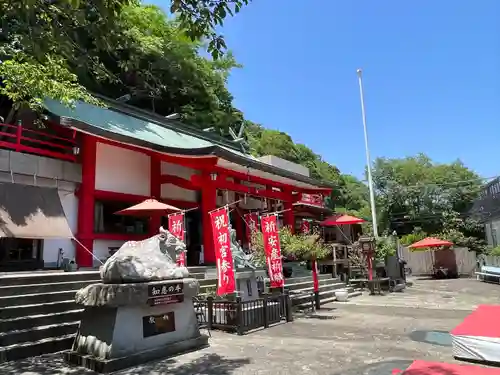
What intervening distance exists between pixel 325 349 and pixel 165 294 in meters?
2.97

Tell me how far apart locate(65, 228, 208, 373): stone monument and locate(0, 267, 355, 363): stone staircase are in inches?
29.0

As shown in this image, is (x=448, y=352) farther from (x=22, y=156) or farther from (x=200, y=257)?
(x=22, y=156)

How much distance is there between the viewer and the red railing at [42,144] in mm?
10750

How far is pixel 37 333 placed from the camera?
668 cm

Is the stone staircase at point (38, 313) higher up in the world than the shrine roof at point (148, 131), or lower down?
lower down

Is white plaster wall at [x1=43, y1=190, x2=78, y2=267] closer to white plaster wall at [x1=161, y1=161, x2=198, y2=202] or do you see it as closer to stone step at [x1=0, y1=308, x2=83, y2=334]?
white plaster wall at [x1=161, y1=161, x2=198, y2=202]

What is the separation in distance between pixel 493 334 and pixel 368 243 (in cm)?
1083

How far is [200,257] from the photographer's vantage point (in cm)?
1505

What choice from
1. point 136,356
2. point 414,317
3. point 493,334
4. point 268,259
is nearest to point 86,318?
point 136,356

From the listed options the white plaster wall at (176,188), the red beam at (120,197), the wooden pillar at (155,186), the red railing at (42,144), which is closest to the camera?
the red railing at (42,144)

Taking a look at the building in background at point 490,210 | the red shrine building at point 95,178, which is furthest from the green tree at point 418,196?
the red shrine building at point 95,178

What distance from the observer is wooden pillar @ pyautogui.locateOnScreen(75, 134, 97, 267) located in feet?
38.4

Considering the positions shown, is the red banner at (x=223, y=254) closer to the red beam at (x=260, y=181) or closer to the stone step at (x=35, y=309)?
the stone step at (x=35, y=309)

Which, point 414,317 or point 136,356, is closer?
point 136,356
